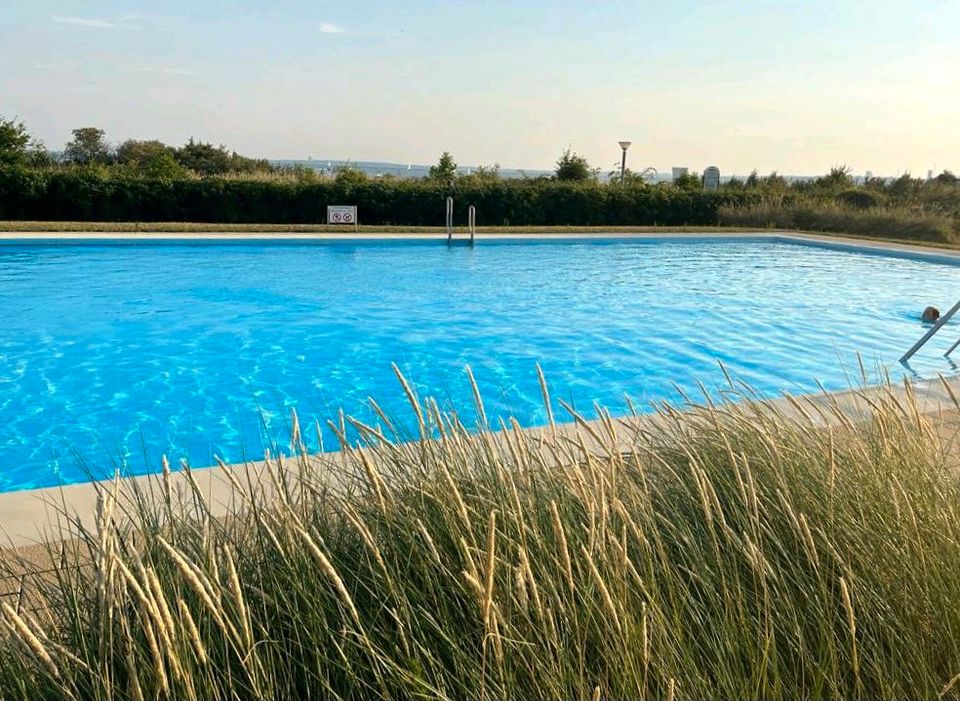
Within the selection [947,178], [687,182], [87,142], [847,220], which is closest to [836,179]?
[947,178]

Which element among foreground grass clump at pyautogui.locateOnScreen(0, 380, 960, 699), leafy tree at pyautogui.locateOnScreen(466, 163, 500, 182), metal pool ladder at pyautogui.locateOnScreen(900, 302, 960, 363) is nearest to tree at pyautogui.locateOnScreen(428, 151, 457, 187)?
leafy tree at pyautogui.locateOnScreen(466, 163, 500, 182)

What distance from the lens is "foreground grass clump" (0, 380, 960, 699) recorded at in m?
1.51

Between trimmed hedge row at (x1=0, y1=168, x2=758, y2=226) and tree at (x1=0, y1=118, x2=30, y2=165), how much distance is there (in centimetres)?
325

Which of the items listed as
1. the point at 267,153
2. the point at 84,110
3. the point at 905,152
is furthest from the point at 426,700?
the point at 267,153

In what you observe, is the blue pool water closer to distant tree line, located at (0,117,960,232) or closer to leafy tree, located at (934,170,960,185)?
distant tree line, located at (0,117,960,232)

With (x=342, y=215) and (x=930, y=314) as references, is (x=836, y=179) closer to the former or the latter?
(x=342, y=215)

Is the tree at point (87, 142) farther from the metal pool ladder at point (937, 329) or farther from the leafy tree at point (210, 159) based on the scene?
the metal pool ladder at point (937, 329)

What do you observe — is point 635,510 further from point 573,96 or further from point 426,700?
point 573,96

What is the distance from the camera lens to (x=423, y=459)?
2209 millimetres

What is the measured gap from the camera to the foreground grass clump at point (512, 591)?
151 centimetres

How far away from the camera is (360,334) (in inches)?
394

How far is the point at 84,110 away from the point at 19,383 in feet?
76.3

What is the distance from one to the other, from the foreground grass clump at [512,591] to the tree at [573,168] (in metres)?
26.9

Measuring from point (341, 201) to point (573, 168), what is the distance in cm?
1066
